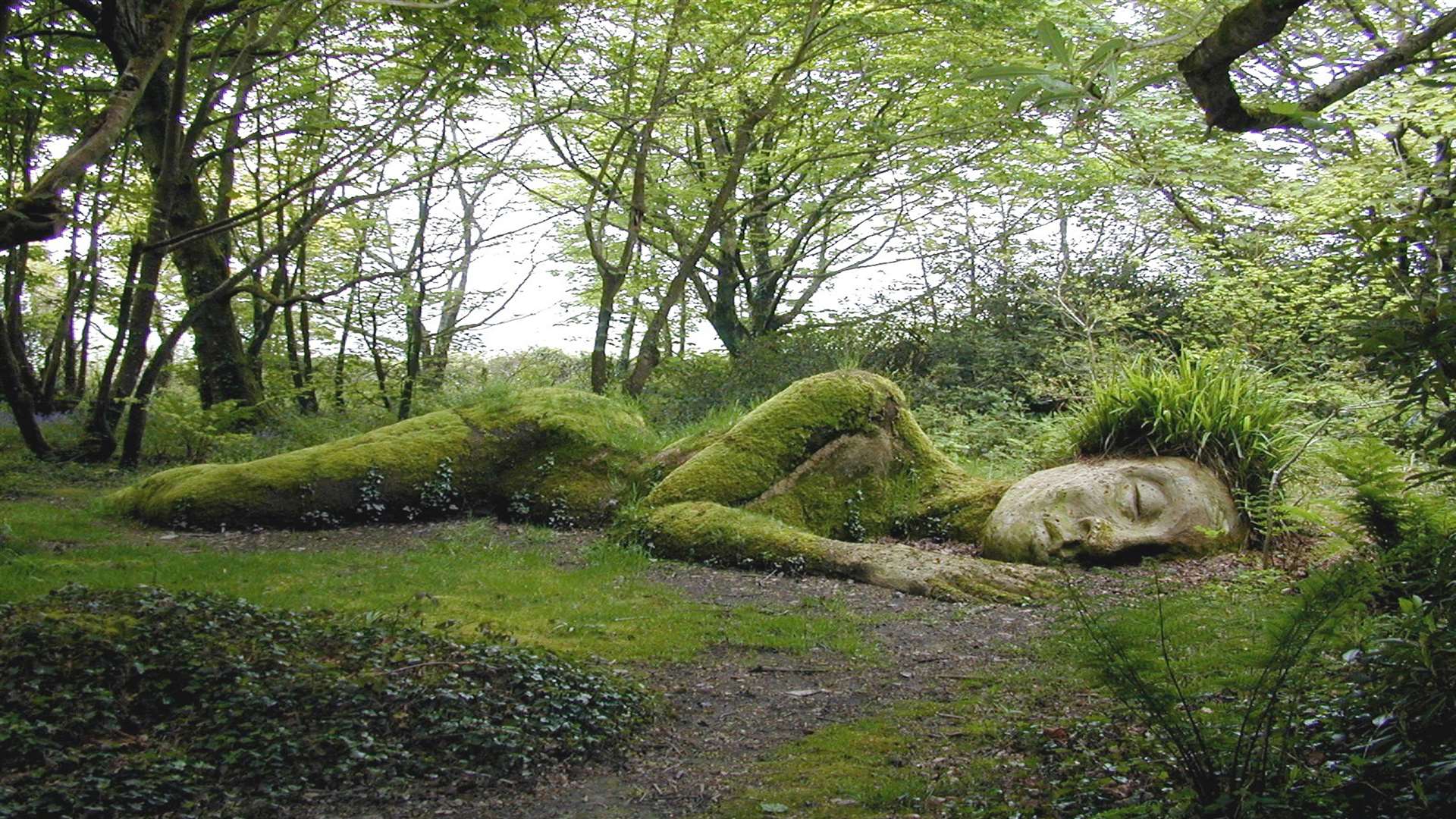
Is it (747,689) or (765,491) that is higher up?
(765,491)

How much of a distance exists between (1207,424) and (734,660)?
532cm

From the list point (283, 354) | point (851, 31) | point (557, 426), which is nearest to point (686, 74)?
point (851, 31)

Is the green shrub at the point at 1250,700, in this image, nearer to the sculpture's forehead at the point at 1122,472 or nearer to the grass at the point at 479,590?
the grass at the point at 479,590

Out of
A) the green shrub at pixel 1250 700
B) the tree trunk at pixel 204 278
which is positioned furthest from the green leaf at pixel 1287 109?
the tree trunk at pixel 204 278

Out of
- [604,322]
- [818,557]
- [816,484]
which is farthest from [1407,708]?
[604,322]

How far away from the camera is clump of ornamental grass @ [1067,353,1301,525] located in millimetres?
8680

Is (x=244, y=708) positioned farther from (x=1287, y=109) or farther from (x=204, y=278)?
(x=204, y=278)

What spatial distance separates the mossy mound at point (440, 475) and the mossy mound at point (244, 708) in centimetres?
510

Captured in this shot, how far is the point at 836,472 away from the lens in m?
9.82

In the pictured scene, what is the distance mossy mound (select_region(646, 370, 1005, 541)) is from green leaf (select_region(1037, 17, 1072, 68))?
7746 mm

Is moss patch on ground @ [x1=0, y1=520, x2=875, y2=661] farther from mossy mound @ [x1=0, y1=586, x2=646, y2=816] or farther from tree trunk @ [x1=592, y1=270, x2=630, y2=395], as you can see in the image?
tree trunk @ [x1=592, y1=270, x2=630, y2=395]

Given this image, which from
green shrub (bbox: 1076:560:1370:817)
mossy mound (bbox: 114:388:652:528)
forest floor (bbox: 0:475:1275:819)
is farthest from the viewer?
mossy mound (bbox: 114:388:652:528)

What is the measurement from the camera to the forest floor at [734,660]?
11.6ft

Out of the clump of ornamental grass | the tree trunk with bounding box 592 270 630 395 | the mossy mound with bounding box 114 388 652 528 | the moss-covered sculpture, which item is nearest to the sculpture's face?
the clump of ornamental grass
